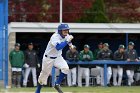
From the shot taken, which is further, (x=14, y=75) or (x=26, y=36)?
(x=26, y=36)

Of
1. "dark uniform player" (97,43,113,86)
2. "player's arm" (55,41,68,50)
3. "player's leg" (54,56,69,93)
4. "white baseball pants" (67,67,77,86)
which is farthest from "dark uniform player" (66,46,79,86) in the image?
"player's arm" (55,41,68,50)

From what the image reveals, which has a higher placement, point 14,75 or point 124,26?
point 124,26

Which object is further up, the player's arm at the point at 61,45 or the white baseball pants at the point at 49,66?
the player's arm at the point at 61,45

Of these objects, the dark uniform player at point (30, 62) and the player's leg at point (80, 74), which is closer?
the dark uniform player at point (30, 62)

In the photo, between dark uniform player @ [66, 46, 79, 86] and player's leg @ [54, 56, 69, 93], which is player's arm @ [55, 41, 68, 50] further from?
dark uniform player @ [66, 46, 79, 86]

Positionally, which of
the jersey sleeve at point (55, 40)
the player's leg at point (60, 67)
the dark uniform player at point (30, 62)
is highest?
the jersey sleeve at point (55, 40)

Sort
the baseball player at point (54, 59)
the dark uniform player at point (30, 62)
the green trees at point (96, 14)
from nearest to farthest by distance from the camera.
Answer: the baseball player at point (54, 59) → the dark uniform player at point (30, 62) → the green trees at point (96, 14)

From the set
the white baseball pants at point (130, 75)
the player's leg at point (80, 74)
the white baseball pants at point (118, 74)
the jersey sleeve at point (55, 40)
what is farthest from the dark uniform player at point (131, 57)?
the jersey sleeve at point (55, 40)

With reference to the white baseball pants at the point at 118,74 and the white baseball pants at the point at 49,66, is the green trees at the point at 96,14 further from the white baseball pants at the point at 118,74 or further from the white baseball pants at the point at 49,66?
the white baseball pants at the point at 49,66

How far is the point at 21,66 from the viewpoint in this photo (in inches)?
932

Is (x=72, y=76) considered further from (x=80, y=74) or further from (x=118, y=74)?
(x=118, y=74)

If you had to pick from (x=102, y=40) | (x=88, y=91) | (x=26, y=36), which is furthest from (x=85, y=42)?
(x=88, y=91)

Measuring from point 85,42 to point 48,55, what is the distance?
11301mm

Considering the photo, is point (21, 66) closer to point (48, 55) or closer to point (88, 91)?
point (88, 91)
